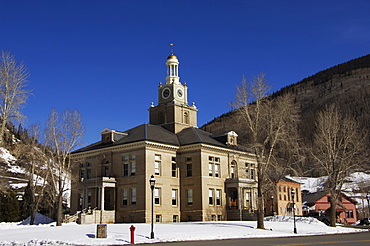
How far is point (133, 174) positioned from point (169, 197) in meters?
5.30

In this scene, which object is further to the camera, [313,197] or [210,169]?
[313,197]

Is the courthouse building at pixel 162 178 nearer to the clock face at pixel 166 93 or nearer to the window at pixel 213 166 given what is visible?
the window at pixel 213 166

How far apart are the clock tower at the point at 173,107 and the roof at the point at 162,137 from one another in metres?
2.32

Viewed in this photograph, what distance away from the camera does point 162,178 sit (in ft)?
178

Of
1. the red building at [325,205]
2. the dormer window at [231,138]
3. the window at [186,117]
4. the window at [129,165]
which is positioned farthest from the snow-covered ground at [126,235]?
the red building at [325,205]

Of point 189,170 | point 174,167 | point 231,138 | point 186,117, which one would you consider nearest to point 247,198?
point 231,138

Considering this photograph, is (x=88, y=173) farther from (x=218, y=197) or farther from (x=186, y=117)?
(x=218, y=197)

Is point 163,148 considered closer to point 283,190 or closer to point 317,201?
point 283,190

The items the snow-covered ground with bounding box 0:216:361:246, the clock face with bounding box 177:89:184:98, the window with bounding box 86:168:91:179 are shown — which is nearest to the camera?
the snow-covered ground with bounding box 0:216:361:246

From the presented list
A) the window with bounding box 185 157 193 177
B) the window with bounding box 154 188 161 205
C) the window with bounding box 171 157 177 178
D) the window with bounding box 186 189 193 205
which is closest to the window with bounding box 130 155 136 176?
the window with bounding box 154 188 161 205

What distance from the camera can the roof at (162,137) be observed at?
55219mm

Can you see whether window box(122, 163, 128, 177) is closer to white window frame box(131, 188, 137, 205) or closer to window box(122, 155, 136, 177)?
window box(122, 155, 136, 177)

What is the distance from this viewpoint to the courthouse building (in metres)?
53.1

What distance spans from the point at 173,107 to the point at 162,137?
25.4 feet
